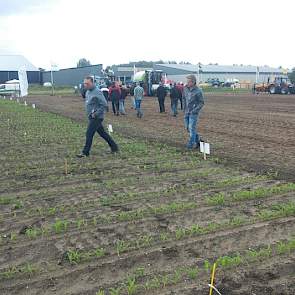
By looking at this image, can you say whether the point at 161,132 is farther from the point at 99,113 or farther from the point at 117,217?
the point at 117,217

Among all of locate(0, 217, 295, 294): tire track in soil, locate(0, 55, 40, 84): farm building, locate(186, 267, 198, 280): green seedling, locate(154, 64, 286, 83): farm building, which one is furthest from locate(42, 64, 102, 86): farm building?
locate(186, 267, 198, 280): green seedling

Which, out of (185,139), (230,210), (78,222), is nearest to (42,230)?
(78,222)

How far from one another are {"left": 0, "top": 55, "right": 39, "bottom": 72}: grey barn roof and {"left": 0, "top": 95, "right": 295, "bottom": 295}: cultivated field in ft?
272

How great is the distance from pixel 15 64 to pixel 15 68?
5.95 feet

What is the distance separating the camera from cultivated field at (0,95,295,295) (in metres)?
4.32

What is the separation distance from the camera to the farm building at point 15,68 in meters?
87.1

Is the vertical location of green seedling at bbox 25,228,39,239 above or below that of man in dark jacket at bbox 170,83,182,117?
below

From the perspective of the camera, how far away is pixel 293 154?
10625 mm

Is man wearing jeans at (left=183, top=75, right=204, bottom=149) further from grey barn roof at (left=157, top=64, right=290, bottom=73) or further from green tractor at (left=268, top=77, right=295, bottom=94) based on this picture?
grey barn roof at (left=157, top=64, right=290, bottom=73)

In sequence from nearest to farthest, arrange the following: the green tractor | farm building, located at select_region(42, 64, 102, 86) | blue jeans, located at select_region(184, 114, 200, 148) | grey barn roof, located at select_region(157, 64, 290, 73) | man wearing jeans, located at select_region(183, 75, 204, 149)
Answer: man wearing jeans, located at select_region(183, 75, 204, 149), blue jeans, located at select_region(184, 114, 200, 148), the green tractor, farm building, located at select_region(42, 64, 102, 86), grey barn roof, located at select_region(157, 64, 290, 73)

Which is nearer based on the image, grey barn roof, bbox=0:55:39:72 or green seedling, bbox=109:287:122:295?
green seedling, bbox=109:287:122:295

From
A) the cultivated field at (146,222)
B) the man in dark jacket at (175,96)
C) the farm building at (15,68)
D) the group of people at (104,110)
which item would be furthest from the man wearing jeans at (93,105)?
the farm building at (15,68)

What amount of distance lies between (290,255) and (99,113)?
6662 millimetres

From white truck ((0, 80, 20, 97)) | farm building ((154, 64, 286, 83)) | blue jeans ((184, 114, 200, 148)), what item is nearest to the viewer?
blue jeans ((184, 114, 200, 148))
